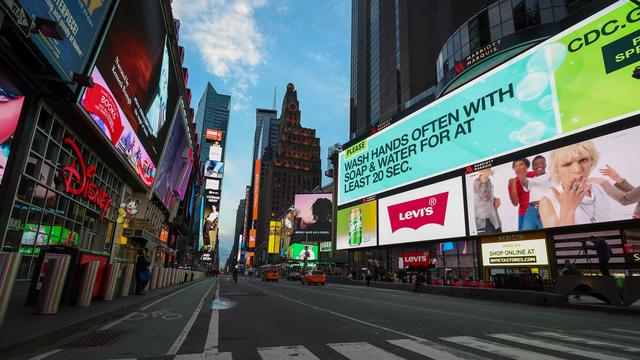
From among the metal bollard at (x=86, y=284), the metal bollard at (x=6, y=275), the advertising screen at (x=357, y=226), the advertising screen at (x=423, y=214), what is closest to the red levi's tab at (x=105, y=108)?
the metal bollard at (x=86, y=284)

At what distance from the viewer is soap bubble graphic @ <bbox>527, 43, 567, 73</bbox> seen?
26.6m

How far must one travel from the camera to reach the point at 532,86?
28.2 m

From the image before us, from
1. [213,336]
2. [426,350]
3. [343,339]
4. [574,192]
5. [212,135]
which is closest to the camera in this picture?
[426,350]

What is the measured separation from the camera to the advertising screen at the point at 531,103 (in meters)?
22.9

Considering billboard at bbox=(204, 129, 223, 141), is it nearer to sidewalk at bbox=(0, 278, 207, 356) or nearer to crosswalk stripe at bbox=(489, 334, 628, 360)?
sidewalk at bbox=(0, 278, 207, 356)

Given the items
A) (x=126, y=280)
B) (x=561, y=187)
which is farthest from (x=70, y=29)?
(x=561, y=187)

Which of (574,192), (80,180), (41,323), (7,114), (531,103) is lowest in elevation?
(41,323)

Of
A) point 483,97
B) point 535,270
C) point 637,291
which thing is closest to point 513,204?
point 535,270

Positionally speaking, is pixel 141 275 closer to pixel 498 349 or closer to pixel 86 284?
pixel 86 284

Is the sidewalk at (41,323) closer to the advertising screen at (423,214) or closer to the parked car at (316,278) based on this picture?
the advertising screen at (423,214)

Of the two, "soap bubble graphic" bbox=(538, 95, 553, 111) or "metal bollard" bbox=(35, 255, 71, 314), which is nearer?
"metal bollard" bbox=(35, 255, 71, 314)

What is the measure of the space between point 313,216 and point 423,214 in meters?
71.7

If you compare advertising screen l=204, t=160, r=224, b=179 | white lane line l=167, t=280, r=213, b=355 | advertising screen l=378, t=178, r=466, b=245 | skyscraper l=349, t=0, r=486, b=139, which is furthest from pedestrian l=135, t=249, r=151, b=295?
advertising screen l=204, t=160, r=224, b=179

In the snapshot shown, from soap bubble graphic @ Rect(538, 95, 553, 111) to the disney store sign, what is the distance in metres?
31.2
